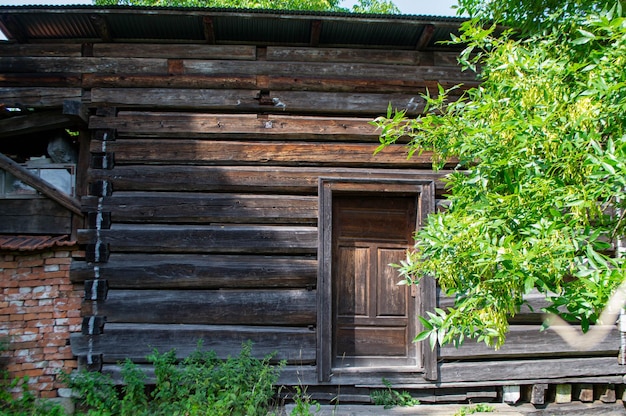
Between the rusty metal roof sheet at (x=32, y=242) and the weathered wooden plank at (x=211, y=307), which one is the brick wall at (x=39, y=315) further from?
the weathered wooden plank at (x=211, y=307)

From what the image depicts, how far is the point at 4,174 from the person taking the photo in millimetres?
5387

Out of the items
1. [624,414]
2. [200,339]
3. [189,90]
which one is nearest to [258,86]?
[189,90]

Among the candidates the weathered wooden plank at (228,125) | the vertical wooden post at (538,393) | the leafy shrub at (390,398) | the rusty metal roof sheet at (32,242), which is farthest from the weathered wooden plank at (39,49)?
the vertical wooden post at (538,393)

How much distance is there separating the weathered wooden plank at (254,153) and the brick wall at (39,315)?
4.24 ft

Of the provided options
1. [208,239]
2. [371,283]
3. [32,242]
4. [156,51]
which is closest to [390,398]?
[371,283]

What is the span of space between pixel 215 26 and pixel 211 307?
303 cm

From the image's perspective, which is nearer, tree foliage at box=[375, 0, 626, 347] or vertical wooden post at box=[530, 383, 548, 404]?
tree foliage at box=[375, 0, 626, 347]

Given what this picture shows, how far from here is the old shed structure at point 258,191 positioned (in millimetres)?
5094

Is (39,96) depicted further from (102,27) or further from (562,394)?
(562,394)

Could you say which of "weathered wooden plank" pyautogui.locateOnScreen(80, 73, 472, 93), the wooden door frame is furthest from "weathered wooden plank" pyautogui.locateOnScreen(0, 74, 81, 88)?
the wooden door frame

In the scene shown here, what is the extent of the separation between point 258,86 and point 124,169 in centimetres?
171

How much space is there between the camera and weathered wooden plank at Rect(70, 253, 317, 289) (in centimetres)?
511

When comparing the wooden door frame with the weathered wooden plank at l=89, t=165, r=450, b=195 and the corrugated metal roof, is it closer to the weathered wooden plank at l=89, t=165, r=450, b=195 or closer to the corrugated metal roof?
the weathered wooden plank at l=89, t=165, r=450, b=195

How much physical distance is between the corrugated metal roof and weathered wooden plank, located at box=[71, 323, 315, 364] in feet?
10.4
